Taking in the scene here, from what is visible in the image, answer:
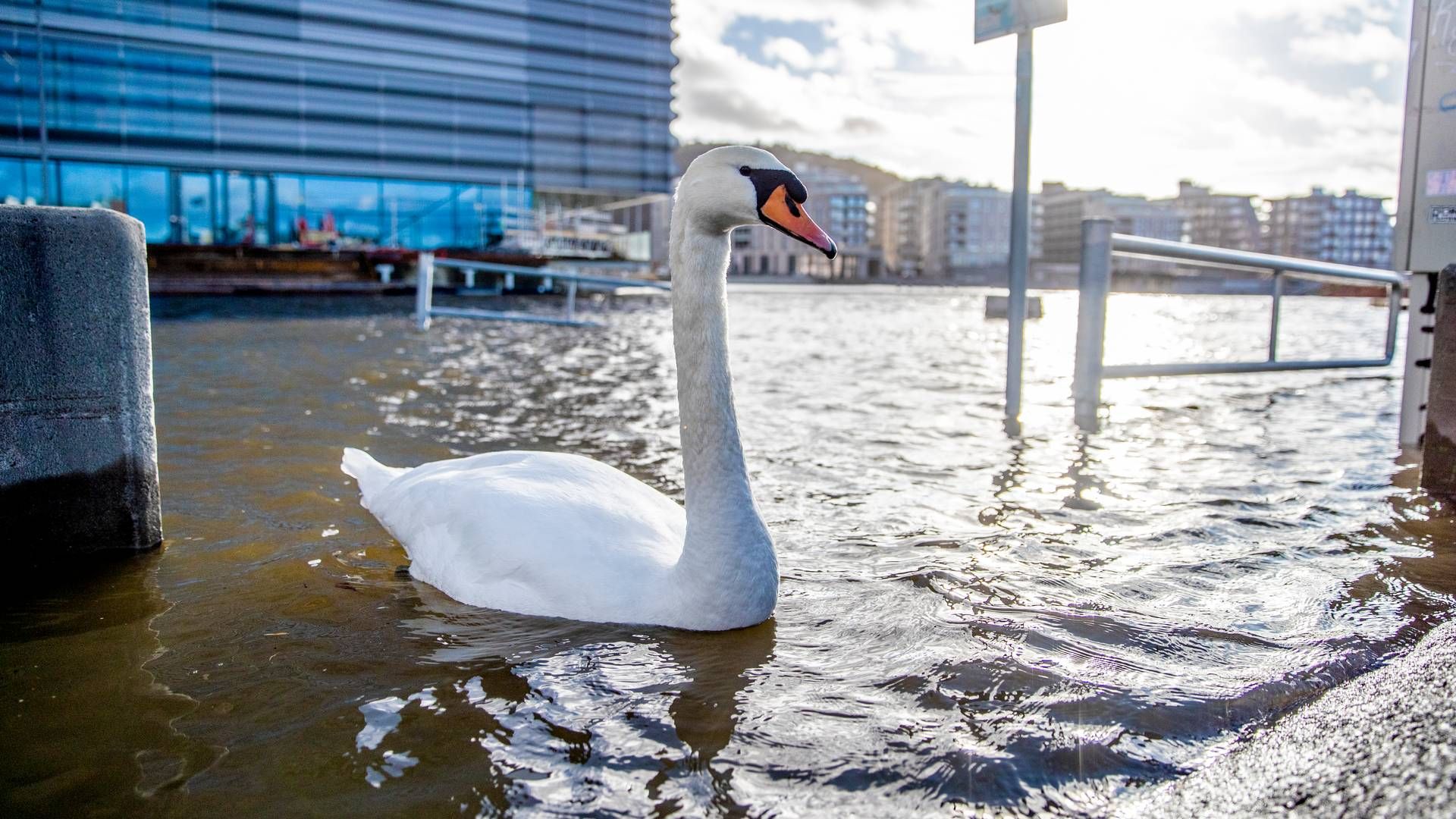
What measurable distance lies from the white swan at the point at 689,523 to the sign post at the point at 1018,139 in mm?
3688

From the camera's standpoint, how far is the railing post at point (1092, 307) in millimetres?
5684

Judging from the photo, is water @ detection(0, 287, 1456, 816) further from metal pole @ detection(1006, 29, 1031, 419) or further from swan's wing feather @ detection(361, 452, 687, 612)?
metal pole @ detection(1006, 29, 1031, 419)

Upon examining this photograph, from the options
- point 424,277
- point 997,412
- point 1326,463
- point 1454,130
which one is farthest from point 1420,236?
point 424,277

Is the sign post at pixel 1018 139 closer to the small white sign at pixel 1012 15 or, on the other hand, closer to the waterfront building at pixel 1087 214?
the small white sign at pixel 1012 15

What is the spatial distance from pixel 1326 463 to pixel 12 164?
190 ft

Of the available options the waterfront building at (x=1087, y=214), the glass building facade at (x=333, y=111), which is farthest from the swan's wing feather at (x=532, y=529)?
the waterfront building at (x=1087, y=214)

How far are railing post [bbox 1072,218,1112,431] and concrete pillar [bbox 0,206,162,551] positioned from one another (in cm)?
463

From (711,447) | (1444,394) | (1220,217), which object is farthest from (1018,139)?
(1220,217)

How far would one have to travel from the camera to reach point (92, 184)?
49.6 m

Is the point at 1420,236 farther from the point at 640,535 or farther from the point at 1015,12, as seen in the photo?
the point at 640,535

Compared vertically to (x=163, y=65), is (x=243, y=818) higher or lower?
lower

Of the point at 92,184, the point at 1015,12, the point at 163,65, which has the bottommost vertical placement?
the point at 1015,12

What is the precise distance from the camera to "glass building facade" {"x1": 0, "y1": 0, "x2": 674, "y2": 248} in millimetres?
49125

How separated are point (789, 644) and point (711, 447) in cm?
56
